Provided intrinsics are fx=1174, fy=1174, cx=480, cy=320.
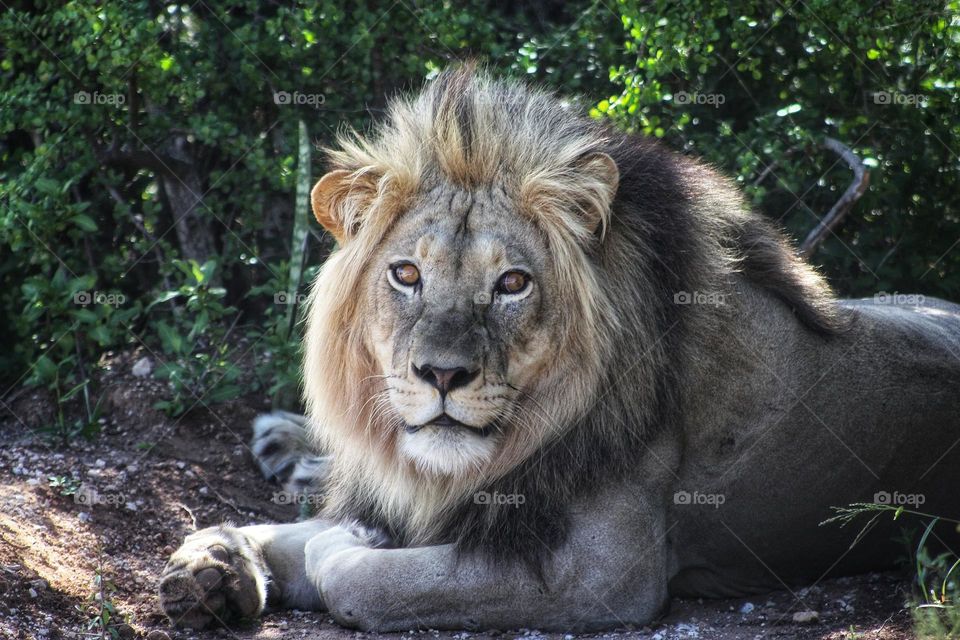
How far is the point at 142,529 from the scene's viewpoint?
17.0 ft

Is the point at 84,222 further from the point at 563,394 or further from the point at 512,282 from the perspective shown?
the point at 563,394


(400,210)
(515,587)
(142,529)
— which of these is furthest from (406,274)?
(142,529)

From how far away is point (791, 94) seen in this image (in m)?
7.02

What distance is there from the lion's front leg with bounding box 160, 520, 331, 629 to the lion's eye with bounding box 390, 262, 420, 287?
1218 millimetres

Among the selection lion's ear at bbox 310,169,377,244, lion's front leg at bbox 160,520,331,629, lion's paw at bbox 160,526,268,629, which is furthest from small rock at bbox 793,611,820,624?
lion's ear at bbox 310,169,377,244

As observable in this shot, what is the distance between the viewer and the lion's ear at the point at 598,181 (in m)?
4.23

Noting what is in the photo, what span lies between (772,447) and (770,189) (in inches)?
114

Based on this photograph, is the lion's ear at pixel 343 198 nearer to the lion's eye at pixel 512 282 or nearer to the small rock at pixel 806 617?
the lion's eye at pixel 512 282

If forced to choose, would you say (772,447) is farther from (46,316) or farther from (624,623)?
(46,316)

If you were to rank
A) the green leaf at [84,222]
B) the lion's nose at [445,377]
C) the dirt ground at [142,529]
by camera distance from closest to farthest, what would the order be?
the lion's nose at [445,377]
the dirt ground at [142,529]
the green leaf at [84,222]

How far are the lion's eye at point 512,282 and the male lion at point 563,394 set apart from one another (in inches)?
0.4

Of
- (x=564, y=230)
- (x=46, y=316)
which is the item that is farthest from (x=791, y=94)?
(x=46, y=316)

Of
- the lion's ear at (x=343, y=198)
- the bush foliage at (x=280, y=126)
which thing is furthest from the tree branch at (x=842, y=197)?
the lion's ear at (x=343, y=198)

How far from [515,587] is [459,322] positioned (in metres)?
0.97
